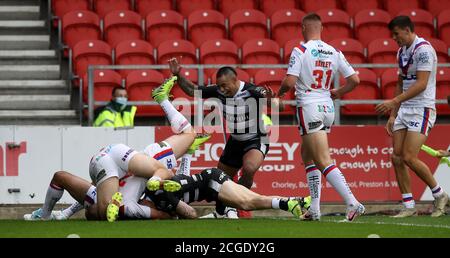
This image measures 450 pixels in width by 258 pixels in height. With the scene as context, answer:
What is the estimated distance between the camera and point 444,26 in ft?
67.6

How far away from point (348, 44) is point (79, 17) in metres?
4.88

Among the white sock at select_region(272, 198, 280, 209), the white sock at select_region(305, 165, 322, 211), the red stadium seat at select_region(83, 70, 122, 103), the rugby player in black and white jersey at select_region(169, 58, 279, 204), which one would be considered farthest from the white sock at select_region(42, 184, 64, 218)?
the red stadium seat at select_region(83, 70, 122, 103)

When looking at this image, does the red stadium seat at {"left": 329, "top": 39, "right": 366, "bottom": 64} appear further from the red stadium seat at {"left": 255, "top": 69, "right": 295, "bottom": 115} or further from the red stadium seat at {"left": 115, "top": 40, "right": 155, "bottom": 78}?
the red stadium seat at {"left": 115, "top": 40, "right": 155, "bottom": 78}

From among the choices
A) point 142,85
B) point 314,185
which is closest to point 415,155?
point 314,185

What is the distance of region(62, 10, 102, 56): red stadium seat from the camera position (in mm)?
19828

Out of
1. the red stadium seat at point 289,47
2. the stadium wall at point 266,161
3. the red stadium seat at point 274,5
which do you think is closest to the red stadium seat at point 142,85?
the stadium wall at point 266,161

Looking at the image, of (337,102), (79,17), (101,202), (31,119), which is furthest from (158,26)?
(101,202)

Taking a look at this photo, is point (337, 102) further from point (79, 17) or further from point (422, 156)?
point (79, 17)

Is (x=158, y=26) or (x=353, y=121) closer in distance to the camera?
(x=353, y=121)

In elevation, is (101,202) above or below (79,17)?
below

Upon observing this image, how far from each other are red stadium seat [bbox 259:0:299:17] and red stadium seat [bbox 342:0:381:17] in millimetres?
1025

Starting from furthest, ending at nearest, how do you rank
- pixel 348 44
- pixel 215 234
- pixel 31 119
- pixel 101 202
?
pixel 348 44, pixel 31 119, pixel 101 202, pixel 215 234

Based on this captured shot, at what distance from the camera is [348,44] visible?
19.4m

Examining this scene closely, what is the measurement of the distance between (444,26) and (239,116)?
26.0 ft
